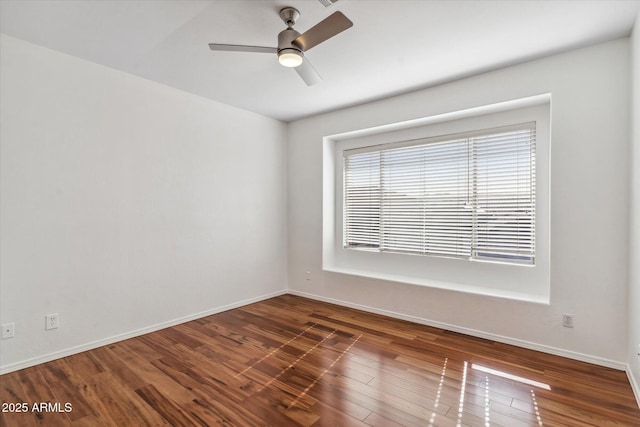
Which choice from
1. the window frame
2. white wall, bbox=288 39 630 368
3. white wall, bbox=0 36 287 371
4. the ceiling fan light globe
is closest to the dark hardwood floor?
white wall, bbox=288 39 630 368

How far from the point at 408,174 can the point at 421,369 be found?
2377 millimetres

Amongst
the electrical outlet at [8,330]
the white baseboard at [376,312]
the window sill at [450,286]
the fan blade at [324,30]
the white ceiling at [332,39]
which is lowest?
the white baseboard at [376,312]

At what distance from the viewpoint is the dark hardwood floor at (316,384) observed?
2.00 m

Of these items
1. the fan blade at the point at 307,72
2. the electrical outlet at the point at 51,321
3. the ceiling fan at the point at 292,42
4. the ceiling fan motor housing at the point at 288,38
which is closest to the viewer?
the ceiling fan at the point at 292,42

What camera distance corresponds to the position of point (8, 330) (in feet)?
8.33

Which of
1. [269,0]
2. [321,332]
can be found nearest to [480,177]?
[321,332]

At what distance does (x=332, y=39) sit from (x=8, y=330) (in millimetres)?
3486

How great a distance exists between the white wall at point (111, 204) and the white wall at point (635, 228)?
3905 millimetres

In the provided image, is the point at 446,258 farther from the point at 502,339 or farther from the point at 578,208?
the point at 578,208

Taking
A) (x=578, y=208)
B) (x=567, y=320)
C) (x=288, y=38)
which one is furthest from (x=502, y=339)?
(x=288, y=38)

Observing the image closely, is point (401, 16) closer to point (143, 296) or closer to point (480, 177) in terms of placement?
point (480, 177)

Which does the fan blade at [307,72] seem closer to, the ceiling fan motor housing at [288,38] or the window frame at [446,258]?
the ceiling fan motor housing at [288,38]

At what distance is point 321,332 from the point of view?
3395mm

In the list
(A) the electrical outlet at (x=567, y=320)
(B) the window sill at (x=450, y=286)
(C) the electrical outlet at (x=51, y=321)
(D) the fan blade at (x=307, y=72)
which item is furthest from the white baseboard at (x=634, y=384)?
(C) the electrical outlet at (x=51, y=321)
